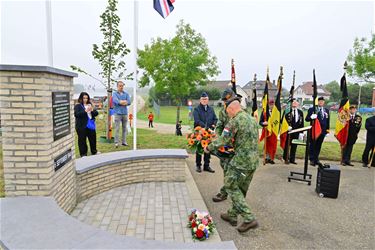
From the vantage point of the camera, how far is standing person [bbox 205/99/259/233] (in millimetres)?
3410

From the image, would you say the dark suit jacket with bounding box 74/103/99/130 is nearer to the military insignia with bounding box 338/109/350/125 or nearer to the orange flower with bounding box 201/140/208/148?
the orange flower with bounding box 201/140/208/148

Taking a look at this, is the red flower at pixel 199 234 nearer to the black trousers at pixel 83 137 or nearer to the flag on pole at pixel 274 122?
the black trousers at pixel 83 137

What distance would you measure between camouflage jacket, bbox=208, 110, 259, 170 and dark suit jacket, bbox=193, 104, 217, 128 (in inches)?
94.6

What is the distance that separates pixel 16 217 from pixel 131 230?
1412mm

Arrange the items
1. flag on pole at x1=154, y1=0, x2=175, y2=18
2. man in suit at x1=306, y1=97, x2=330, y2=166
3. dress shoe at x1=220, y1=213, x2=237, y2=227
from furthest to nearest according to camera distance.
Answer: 1. man in suit at x1=306, y1=97, x2=330, y2=166
2. flag on pole at x1=154, y1=0, x2=175, y2=18
3. dress shoe at x1=220, y1=213, x2=237, y2=227

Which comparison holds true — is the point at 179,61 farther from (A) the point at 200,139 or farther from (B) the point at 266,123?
(A) the point at 200,139

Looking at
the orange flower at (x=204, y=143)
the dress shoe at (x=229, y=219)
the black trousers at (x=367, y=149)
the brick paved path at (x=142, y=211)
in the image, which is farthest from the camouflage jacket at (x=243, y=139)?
the black trousers at (x=367, y=149)

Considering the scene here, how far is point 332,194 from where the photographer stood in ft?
16.0

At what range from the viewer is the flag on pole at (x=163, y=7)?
6568mm

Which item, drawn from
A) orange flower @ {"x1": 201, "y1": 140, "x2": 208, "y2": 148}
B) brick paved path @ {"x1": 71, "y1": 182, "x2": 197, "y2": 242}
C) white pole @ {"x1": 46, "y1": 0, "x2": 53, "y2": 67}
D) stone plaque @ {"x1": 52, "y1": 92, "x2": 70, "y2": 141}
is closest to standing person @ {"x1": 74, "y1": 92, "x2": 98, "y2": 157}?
white pole @ {"x1": 46, "y1": 0, "x2": 53, "y2": 67}

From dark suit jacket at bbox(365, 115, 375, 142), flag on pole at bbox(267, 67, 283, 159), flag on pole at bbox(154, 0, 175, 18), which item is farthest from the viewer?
dark suit jacket at bbox(365, 115, 375, 142)

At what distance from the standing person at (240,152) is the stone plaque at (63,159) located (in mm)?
2143

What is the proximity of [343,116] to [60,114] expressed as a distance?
7534 millimetres

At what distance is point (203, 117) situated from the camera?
19.5 ft
